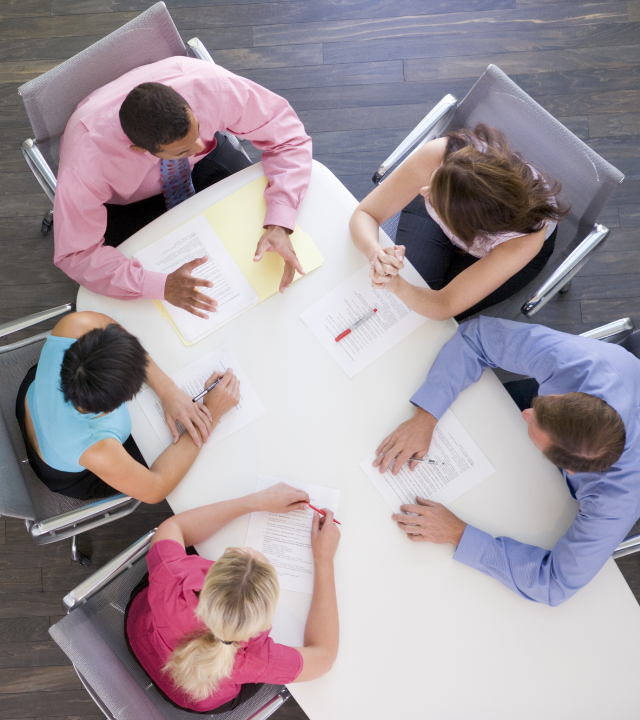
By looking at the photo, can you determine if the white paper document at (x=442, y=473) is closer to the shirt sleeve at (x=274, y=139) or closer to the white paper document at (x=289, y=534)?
the white paper document at (x=289, y=534)

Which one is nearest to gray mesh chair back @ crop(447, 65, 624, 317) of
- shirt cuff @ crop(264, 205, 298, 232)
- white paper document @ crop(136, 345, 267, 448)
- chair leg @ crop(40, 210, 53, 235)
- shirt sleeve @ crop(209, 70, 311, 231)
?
shirt sleeve @ crop(209, 70, 311, 231)

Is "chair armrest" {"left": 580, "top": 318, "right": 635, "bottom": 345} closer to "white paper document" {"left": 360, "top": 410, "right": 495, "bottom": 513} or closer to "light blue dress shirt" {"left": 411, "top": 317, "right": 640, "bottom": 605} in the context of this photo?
"light blue dress shirt" {"left": 411, "top": 317, "right": 640, "bottom": 605}

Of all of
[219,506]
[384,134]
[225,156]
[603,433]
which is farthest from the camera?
[384,134]

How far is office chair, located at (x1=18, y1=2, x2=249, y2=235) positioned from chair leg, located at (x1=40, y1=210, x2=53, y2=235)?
2.43 feet

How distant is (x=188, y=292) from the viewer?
1.46 m

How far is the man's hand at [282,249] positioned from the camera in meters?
1.47

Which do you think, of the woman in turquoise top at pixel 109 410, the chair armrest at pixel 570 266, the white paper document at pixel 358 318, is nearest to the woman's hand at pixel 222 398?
the woman in turquoise top at pixel 109 410

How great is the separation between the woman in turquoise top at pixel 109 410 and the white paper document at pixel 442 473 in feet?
1.43

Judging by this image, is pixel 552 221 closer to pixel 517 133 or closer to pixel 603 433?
pixel 517 133

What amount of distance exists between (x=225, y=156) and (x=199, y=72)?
1.31 ft

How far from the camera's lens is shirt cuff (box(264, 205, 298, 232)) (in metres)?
1.49

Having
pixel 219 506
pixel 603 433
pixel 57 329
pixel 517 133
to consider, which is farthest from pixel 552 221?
pixel 57 329

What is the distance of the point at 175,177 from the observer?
178 cm

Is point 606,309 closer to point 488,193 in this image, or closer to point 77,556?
point 488,193
